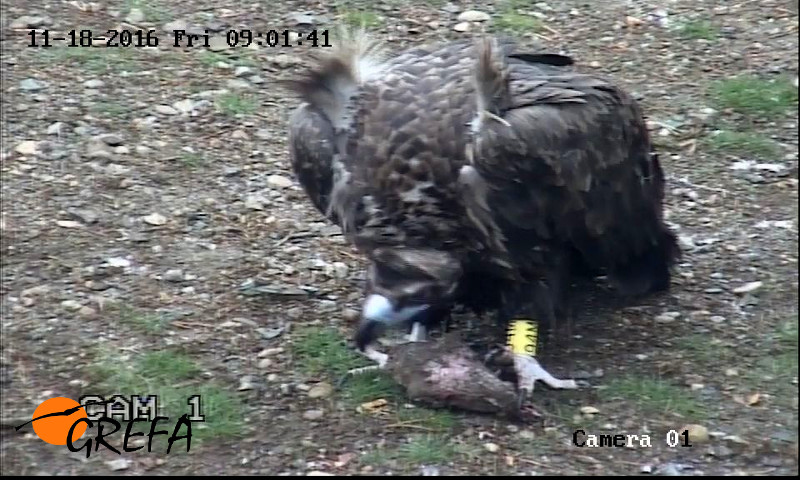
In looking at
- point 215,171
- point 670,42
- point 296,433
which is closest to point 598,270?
point 296,433

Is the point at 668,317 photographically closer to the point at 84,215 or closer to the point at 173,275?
the point at 173,275

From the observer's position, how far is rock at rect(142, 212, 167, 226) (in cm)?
576

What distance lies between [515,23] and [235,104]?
1.86 m

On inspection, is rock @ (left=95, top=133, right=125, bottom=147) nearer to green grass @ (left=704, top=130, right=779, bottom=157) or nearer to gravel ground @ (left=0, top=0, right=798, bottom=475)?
gravel ground @ (left=0, top=0, right=798, bottom=475)

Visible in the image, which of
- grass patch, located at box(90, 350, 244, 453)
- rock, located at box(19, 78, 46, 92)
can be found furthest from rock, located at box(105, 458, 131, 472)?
rock, located at box(19, 78, 46, 92)

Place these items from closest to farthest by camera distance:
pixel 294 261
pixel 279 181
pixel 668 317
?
pixel 668 317 < pixel 294 261 < pixel 279 181

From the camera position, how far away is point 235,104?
6809mm

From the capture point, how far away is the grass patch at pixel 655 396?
4531 millimetres

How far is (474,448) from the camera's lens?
4344mm

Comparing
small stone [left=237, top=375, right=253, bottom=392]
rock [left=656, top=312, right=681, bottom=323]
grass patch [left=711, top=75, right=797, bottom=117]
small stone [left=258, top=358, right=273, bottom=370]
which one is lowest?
small stone [left=237, top=375, right=253, bottom=392]

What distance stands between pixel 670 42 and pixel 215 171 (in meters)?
2.91

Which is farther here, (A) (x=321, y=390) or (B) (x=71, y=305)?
(B) (x=71, y=305)

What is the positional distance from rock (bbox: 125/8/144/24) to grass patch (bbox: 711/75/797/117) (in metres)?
3.23

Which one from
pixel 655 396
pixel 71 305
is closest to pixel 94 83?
pixel 71 305
